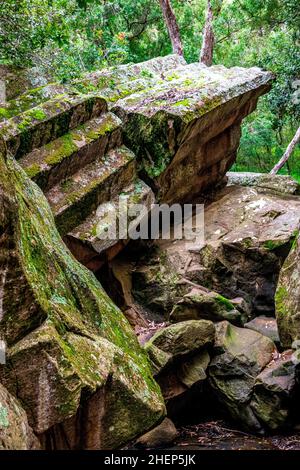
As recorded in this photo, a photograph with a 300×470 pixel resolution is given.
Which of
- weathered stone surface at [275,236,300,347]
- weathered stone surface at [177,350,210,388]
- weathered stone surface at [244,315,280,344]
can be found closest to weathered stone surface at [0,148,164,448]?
weathered stone surface at [177,350,210,388]

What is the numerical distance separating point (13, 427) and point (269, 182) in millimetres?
10664

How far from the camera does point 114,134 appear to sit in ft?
32.7

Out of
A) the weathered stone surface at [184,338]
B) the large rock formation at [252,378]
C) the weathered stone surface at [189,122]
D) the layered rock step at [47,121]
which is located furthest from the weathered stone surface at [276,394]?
the layered rock step at [47,121]

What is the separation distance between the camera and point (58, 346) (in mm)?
3934

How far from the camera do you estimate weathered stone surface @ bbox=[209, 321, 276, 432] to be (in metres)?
7.39

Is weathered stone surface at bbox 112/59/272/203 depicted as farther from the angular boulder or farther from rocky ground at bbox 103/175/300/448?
the angular boulder

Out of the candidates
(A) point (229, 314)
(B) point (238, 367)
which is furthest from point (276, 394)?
(A) point (229, 314)

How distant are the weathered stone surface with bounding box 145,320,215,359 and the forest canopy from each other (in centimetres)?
546

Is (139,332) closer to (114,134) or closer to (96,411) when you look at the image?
(114,134)

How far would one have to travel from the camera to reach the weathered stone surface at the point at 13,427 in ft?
10.7

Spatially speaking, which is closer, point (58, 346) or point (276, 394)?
point (58, 346)

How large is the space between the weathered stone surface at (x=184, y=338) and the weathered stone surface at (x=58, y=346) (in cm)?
207

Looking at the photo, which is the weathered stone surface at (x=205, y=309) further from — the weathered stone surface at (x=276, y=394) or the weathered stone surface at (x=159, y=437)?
the weathered stone surface at (x=159, y=437)

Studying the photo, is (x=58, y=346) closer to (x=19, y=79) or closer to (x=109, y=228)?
(x=109, y=228)
